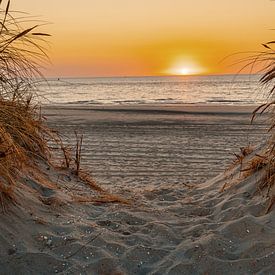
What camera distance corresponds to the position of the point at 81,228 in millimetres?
3926

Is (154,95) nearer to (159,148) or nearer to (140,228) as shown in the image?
(159,148)

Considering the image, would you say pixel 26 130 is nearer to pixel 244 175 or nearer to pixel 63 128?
pixel 244 175

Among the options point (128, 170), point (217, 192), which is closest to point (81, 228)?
point (217, 192)

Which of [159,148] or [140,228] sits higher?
[159,148]

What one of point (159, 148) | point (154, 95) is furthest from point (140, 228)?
point (154, 95)

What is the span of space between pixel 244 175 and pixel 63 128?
9.82 metres

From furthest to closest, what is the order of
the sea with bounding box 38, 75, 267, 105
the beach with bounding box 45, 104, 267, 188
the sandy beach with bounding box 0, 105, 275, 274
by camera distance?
the sea with bounding box 38, 75, 267, 105 → the beach with bounding box 45, 104, 267, 188 → the sandy beach with bounding box 0, 105, 275, 274

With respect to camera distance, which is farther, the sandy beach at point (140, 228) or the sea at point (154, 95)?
the sea at point (154, 95)

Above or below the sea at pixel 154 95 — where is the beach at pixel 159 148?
below

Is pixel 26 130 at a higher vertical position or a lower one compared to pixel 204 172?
higher

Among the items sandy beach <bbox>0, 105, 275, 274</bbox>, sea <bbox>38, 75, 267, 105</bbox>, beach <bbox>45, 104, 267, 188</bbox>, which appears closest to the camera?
sandy beach <bbox>0, 105, 275, 274</bbox>

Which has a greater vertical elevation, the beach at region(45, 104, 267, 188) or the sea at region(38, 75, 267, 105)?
the sea at region(38, 75, 267, 105)

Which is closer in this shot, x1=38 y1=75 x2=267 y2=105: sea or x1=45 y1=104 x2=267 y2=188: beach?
x1=45 y1=104 x2=267 y2=188: beach

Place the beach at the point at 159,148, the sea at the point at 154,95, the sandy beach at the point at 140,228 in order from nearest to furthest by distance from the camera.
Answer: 1. the sandy beach at the point at 140,228
2. the beach at the point at 159,148
3. the sea at the point at 154,95
